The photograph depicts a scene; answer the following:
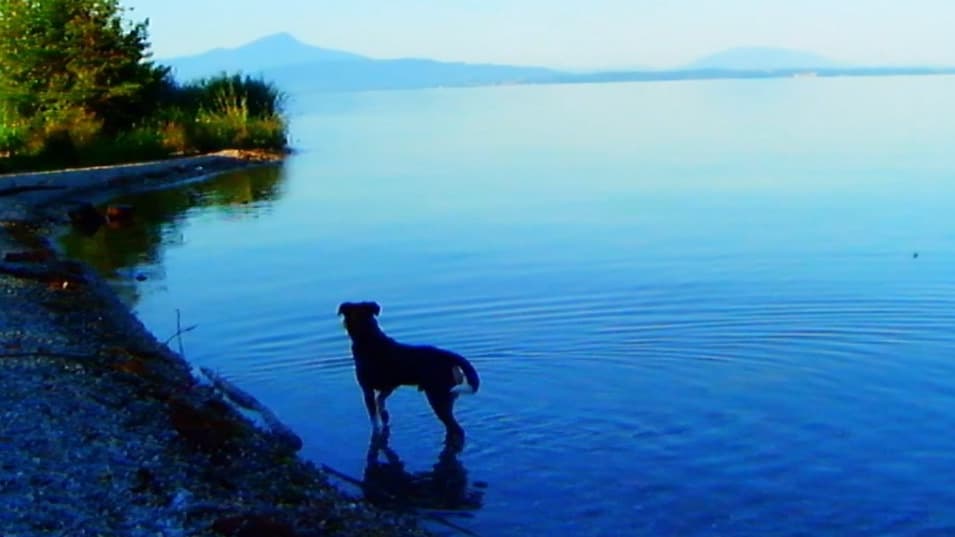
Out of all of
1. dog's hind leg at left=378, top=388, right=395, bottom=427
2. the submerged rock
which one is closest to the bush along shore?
the submerged rock

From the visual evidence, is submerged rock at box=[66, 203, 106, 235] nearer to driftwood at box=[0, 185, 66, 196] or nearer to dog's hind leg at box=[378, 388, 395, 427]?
driftwood at box=[0, 185, 66, 196]

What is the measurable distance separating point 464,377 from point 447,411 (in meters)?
0.40

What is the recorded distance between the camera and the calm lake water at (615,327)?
9.80m

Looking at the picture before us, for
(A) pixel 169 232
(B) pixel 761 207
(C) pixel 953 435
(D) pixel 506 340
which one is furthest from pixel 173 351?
(B) pixel 761 207

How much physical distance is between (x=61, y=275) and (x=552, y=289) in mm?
6285

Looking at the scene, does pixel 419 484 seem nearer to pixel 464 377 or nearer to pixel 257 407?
pixel 464 377

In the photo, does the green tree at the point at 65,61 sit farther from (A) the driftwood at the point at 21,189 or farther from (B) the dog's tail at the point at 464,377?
(B) the dog's tail at the point at 464,377

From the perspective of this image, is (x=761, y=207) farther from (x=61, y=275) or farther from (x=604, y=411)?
(x=604, y=411)

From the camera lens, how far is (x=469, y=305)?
682 inches

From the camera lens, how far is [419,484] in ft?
32.9

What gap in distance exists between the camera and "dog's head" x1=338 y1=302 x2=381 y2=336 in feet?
35.2

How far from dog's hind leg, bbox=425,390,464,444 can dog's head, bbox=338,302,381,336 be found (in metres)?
0.70

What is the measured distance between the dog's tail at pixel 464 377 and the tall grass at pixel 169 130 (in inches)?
1030

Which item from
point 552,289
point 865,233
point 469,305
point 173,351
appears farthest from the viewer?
point 865,233
